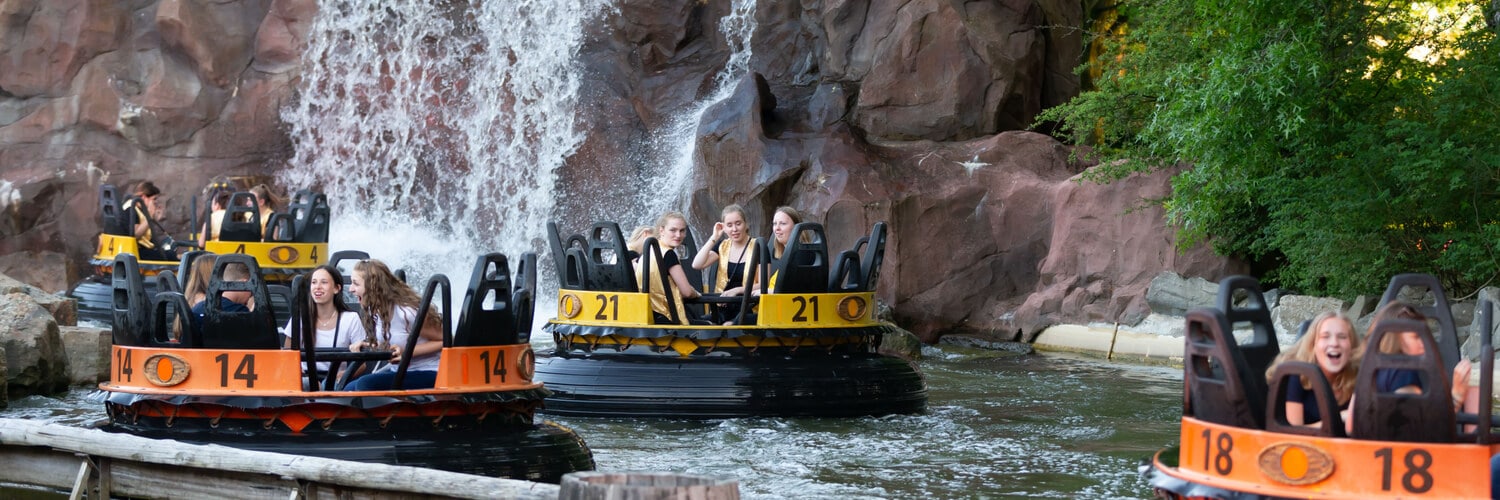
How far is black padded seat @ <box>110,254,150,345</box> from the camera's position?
23.3 feet

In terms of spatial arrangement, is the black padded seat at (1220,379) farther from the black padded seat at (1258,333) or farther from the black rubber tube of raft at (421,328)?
the black rubber tube of raft at (421,328)

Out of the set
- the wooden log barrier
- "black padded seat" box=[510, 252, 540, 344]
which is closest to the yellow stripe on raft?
"black padded seat" box=[510, 252, 540, 344]

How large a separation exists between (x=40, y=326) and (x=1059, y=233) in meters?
10.8

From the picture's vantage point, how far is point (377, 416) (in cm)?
698

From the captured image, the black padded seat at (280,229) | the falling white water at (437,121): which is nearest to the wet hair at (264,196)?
the black padded seat at (280,229)

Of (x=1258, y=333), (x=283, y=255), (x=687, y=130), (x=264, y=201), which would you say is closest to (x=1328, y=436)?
(x=1258, y=333)

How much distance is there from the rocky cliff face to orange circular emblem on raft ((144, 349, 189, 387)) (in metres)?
12.0

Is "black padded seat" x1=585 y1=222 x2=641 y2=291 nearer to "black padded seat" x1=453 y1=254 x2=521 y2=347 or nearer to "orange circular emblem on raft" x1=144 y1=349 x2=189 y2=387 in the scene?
"black padded seat" x1=453 y1=254 x2=521 y2=347

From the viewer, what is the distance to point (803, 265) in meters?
10.6

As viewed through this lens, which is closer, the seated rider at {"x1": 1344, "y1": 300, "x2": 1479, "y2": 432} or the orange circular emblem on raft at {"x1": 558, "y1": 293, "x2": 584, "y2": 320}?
the seated rider at {"x1": 1344, "y1": 300, "x2": 1479, "y2": 432}

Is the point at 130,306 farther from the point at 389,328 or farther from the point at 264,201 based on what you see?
the point at 264,201

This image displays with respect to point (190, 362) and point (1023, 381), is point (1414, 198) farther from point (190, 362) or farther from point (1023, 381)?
point (190, 362)

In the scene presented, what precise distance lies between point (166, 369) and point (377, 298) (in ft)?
3.05

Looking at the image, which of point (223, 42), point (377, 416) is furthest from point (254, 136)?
point (377, 416)
